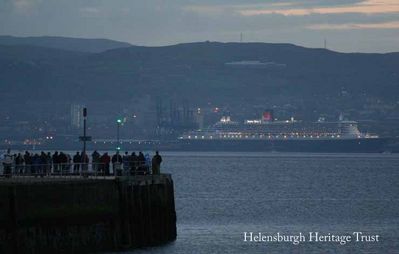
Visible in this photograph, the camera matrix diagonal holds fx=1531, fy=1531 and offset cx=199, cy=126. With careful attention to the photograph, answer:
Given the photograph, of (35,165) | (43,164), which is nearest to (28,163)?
(43,164)

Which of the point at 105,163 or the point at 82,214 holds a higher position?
the point at 105,163

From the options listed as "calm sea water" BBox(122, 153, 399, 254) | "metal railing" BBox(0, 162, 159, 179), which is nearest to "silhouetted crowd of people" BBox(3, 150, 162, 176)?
"metal railing" BBox(0, 162, 159, 179)

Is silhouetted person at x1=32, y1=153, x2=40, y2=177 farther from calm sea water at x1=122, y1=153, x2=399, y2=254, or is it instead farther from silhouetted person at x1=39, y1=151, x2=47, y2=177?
calm sea water at x1=122, y1=153, x2=399, y2=254

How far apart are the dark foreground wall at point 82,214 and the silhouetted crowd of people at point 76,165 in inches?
33.1

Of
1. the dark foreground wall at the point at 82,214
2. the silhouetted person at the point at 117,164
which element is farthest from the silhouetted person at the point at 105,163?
the dark foreground wall at the point at 82,214

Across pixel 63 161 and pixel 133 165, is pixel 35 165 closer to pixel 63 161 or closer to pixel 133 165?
pixel 63 161

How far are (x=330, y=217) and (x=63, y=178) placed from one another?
56.4 feet

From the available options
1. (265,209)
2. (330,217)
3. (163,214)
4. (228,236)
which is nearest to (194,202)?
(265,209)

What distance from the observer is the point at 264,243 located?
40.5 meters

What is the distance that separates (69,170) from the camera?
3862cm

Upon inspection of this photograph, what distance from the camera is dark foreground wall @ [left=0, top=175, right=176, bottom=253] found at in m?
31.7

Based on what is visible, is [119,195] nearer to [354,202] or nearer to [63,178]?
[63,178]

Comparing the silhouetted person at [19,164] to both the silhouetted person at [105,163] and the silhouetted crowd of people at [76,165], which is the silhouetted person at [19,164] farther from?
the silhouetted person at [105,163]

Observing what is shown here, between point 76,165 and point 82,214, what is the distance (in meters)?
4.81
